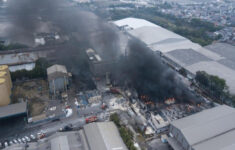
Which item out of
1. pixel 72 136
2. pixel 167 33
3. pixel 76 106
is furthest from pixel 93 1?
pixel 72 136

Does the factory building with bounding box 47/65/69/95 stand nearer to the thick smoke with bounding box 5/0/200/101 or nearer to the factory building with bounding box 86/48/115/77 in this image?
the thick smoke with bounding box 5/0/200/101

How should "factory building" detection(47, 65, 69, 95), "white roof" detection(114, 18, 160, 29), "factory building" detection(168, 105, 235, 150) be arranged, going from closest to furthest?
"factory building" detection(168, 105, 235, 150)
"factory building" detection(47, 65, 69, 95)
"white roof" detection(114, 18, 160, 29)

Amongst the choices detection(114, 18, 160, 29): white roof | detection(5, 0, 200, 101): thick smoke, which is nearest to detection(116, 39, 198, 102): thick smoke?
detection(5, 0, 200, 101): thick smoke

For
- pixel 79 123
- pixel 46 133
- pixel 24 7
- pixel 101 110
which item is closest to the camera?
pixel 46 133

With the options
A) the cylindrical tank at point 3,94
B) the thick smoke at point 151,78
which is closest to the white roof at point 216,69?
the thick smoke at point 151,78

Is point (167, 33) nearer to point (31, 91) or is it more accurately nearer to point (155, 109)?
point (155, 109)

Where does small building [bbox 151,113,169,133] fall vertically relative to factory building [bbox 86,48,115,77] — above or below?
below

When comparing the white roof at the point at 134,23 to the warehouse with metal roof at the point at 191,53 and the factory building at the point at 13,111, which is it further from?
the factory building at the point at 13,111
